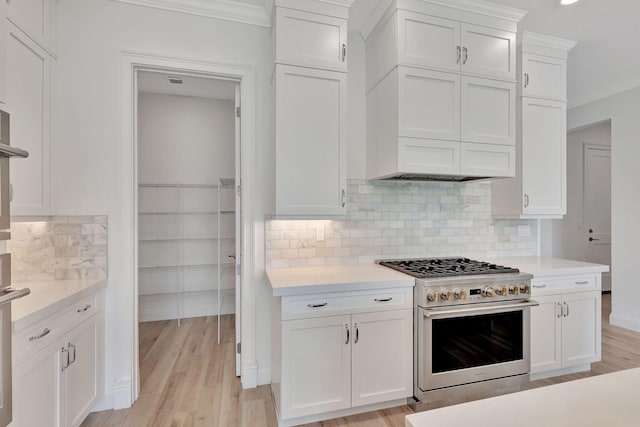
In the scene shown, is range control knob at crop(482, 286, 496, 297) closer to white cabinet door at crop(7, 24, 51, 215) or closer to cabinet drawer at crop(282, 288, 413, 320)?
cabinet drawer at crop(282, 288, 413, 320)

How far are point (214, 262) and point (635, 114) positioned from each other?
5233 millimetres

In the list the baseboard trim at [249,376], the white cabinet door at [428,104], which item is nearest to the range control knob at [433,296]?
the white cabinet door at [428,104]

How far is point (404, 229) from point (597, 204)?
4.43 metres

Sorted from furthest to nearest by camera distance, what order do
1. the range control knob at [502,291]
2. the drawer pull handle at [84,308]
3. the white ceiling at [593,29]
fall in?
the white ceiling at [593,29], the range control knob at [502,291], the drawer pull handle at [84,308]

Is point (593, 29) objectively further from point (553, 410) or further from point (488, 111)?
point (553, 410)

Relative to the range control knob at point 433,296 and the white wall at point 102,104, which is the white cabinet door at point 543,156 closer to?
the range control knob at point 433,296

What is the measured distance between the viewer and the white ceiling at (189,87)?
353cm

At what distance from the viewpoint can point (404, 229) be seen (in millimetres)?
2793

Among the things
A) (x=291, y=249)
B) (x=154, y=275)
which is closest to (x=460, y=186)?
(x=291, y=249)

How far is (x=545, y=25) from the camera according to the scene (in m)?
2.64

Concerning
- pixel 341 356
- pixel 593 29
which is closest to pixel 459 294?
pixel 341 356

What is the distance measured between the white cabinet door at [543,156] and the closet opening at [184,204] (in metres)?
3.11

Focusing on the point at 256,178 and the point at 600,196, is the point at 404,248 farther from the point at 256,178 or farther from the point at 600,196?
the point at 600,196

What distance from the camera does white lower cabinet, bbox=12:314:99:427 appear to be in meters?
1.39
